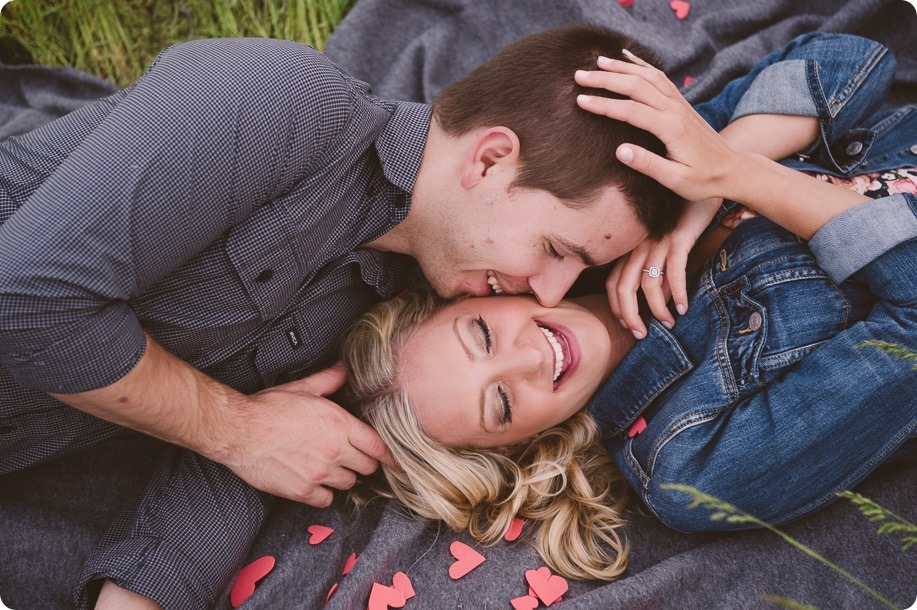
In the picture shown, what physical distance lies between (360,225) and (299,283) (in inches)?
11.6

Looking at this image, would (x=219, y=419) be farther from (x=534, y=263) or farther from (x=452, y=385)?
(x=534, y=263)

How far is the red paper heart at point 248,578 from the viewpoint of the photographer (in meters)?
2.48

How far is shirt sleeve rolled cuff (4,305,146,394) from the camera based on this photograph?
1.84 metres

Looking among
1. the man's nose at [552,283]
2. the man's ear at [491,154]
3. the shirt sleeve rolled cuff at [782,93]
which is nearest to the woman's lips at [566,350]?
the man's nose at [552,283]

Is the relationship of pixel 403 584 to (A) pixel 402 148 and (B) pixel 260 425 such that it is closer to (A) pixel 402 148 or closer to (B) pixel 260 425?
(B) pixel 260 425

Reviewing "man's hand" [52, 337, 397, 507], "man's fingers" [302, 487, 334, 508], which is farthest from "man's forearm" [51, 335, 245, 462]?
"man's fingers" [302, 487, 334, 508]

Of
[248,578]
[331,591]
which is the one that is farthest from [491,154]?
[248,578]

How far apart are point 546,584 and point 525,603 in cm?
10

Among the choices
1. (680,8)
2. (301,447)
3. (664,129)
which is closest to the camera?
(664,129)

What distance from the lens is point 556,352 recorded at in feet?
8.07

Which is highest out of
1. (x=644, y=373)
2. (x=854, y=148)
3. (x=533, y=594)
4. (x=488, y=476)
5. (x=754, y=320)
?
(x=854, y=148)

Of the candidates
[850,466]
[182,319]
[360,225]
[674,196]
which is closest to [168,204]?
[182,319]

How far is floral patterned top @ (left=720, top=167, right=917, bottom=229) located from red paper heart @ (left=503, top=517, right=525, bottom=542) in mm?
1372

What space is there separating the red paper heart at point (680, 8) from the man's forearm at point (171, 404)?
279 cm
